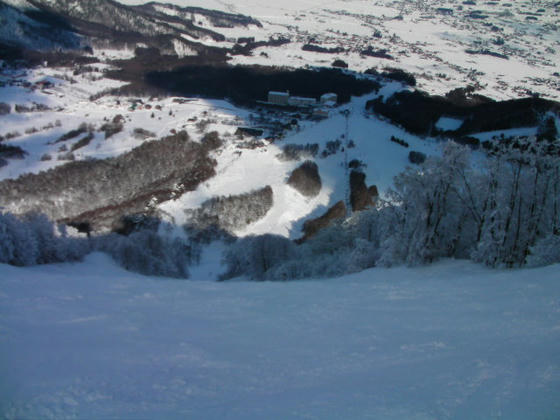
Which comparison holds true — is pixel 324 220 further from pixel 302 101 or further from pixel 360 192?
pixel 302 101

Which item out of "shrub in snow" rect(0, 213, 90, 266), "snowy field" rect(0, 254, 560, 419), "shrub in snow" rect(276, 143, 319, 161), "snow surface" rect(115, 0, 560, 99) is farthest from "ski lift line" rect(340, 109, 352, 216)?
"snow surface" rect(115, 0, 560, 99)

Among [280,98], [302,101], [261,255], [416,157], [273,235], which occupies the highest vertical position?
[280,98]

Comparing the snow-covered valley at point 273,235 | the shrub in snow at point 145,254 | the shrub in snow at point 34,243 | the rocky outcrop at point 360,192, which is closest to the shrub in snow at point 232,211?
the snow-covered valley at point 273,235

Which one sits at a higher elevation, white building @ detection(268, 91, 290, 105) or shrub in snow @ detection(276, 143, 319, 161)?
white building @ detection(268, 91, 290, 105)

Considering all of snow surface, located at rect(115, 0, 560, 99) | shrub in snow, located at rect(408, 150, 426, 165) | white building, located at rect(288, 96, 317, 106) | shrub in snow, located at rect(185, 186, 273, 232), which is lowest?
shrub in snow, located at rect(185, 186, 273, 232)

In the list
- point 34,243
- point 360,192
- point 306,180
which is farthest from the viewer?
point 306,180

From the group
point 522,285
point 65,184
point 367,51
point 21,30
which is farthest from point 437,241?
point 21,30

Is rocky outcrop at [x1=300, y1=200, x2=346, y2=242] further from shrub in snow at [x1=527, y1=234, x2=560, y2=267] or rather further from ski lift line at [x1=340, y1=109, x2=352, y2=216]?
shrub in snow at [x1=527, y1=234, x2=560, y2=267]

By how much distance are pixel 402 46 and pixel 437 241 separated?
113 m

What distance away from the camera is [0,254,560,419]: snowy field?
411cm

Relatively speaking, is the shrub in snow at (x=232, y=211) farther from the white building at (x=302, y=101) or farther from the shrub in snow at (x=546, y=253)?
the white building at (x=302, y=101)

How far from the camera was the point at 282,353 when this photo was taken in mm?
5703

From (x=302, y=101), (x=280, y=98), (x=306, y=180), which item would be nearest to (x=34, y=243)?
(x=306, y=180)

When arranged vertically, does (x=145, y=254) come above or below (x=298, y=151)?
below
